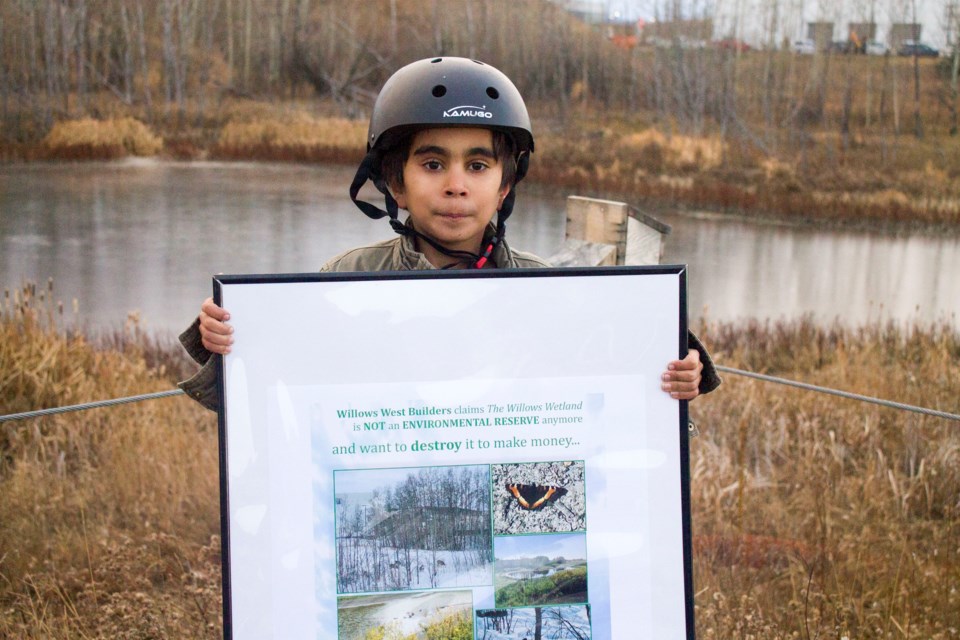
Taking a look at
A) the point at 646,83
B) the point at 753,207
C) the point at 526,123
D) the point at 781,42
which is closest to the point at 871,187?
the point at 753,207

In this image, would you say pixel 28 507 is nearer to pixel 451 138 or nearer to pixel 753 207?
pixel 451 138

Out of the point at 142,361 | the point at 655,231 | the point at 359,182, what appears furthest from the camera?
the point at 142,361

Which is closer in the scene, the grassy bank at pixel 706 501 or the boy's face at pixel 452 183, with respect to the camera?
the boy's face at pixel 452 183

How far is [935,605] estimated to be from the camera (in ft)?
10.4

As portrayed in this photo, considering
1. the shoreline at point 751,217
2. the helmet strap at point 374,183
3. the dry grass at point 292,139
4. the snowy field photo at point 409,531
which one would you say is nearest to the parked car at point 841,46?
the shoreline at point 751,217

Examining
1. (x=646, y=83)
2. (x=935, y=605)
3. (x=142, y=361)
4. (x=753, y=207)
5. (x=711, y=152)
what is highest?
(x=646, y=83)

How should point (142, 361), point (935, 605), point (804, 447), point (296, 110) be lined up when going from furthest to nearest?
point (296, 110), point (142, 361), point (804, 447), point (935, 605)

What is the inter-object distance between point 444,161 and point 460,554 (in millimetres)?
1000

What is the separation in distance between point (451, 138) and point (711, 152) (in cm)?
527

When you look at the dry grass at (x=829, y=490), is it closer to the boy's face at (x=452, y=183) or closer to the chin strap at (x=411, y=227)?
the chin strap at (x=411, y=227)

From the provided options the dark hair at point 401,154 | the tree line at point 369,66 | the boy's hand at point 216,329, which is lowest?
the boy's hand at point 216,329

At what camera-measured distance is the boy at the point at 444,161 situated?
2080mm

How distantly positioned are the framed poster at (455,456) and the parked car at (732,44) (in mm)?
5782

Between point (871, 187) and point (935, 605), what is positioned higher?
point (871, 187)
